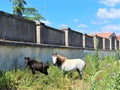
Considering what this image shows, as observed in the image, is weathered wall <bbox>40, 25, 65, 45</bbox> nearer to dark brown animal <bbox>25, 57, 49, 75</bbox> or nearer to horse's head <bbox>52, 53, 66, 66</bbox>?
horse's head <bbox>52, 53, 66, 66</bbox>

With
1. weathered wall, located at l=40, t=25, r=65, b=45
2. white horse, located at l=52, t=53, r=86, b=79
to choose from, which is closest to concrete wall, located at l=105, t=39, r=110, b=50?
weathered wall, located at l=40, t=25, r=65, b=45

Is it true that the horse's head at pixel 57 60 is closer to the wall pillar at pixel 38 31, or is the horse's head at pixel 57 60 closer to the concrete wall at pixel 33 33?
the concrete wall at pixel 33 33

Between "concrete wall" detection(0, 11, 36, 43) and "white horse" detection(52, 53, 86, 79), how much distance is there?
69.6 inches

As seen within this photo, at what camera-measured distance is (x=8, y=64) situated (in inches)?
466

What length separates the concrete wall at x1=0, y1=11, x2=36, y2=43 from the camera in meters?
12.4

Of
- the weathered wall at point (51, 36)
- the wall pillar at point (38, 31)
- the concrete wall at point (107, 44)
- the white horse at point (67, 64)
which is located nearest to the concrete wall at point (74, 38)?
the weathered wall at point (51, 36)

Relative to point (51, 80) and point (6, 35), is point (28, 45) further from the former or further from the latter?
point (51, 80)

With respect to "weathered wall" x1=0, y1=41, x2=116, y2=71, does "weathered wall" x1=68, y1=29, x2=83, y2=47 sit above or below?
above

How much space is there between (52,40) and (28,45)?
12.9ft

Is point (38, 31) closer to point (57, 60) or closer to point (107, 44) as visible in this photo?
point (57, 60)

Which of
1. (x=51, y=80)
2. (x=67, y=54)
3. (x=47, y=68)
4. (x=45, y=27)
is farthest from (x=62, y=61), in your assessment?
(x=67, y=54)

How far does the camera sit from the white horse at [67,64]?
13.1 m

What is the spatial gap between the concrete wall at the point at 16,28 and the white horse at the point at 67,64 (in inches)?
69.6

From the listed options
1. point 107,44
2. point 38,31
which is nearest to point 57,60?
point 38,31
